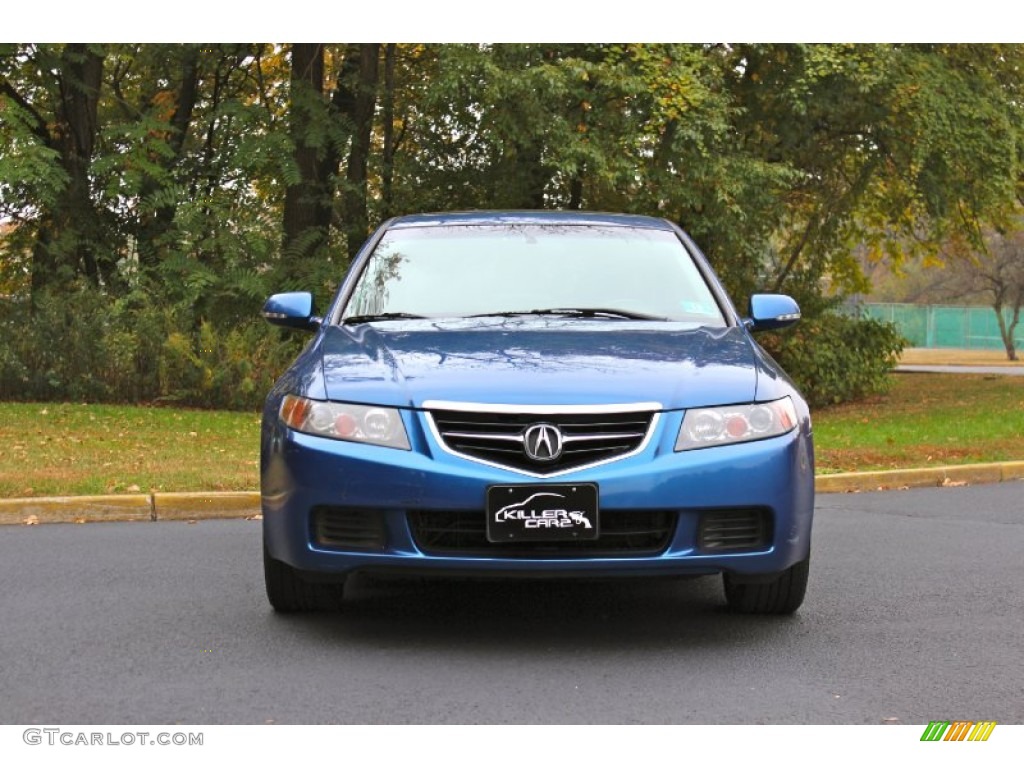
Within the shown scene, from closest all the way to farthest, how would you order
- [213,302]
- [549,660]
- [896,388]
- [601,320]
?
[549,660] → [601,320] → [213,302] → [896,388]

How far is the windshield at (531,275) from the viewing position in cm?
618

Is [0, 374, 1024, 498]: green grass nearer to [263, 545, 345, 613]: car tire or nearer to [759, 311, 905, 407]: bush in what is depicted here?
[759, 311, 905, 407]: bush

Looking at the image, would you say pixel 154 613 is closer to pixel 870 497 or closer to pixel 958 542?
pixel 958 542

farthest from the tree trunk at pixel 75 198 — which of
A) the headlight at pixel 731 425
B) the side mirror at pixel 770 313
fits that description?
the headlight at pixel 731 425

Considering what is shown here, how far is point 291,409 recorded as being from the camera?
17.3ft

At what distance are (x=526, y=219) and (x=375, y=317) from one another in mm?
1091

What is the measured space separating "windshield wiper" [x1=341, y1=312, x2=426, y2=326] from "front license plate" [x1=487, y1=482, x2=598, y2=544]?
141cm

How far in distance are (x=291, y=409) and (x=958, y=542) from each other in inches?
180

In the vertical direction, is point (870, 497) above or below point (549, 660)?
below

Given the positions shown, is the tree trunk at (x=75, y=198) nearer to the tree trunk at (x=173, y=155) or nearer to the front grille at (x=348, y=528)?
the tree trunk at (x=173, y=155)

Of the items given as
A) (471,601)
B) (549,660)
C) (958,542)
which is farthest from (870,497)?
(549,660)
